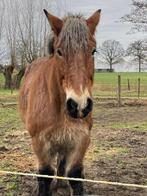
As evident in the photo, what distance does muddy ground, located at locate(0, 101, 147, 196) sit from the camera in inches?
220

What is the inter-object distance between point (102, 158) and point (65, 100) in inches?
130

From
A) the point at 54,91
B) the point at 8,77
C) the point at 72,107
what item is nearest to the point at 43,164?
the point at 54,91

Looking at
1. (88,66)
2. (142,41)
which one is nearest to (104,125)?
(88,66)

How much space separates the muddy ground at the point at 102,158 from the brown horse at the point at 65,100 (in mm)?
696

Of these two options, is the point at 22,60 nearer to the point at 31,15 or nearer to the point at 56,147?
the point at 31,15

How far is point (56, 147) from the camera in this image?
477 cm

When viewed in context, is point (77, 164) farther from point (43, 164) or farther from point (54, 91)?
point (54, 91)

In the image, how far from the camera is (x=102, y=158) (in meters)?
7.36

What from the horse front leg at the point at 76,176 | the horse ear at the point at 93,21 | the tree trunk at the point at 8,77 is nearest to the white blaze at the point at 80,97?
the horse ear at the point at 93,21

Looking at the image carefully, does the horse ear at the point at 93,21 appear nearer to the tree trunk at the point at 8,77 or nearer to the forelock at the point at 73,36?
the forelock at the point at 73,36

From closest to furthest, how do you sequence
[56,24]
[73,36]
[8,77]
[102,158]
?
[73,36]
[56,24]
[102,158]
[8,77]

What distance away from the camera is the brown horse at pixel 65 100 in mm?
3830

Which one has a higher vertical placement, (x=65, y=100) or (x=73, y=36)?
(x=73, y=36)

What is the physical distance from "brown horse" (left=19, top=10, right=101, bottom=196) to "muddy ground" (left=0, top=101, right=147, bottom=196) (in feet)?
2.28
